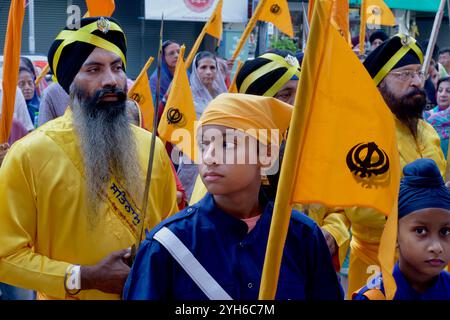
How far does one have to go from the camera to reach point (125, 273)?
3164 mm

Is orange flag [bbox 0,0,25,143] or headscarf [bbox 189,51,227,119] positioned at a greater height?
orange flag [bbox 0,0,25,143]

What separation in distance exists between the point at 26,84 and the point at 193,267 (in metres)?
6.22

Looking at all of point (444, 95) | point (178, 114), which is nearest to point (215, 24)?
point (444, 95)

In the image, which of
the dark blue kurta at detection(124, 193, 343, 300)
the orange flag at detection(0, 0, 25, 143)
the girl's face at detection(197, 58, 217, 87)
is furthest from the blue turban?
the girl's face at detection(197, 58, 217, 87)

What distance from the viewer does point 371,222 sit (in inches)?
168

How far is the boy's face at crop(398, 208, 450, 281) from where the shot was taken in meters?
3.02

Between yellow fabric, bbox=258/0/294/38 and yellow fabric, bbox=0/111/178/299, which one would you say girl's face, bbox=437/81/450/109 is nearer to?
yellow fabric, bbox=258/0/294/38

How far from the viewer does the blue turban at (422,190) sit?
10.1 ft

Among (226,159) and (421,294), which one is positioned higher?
(226,159)

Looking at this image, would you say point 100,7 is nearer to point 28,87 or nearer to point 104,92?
point 104,92

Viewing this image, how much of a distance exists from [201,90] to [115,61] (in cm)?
462

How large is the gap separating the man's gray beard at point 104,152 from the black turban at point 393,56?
1697 millimetres

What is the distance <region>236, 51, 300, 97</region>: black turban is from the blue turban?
1233mm
